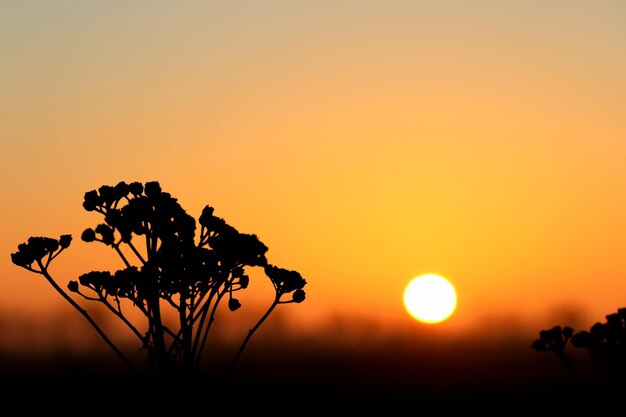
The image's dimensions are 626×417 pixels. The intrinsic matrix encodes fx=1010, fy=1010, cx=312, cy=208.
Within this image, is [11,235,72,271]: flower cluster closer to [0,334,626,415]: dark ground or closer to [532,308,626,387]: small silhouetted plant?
[532,308,626,387]: small silhouetted plant

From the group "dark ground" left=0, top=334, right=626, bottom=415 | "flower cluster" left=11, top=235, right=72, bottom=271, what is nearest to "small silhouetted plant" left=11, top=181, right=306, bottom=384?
"flower cluster" left=11, top=235, right=72, bottom=271

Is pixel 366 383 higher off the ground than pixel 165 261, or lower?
higher

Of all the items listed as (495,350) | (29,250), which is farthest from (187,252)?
(495,350)

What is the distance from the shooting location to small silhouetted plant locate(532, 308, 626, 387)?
14562 millimetres

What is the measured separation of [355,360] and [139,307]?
18242cm

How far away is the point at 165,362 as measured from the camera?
595 inches

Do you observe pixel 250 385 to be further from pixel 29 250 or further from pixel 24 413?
pixel 29 250

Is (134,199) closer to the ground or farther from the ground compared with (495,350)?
closer to the ground

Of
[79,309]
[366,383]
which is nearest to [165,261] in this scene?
[79,309]

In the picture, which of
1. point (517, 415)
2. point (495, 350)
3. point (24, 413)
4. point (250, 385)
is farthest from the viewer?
point (495, 350)

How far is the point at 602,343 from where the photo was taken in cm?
1507

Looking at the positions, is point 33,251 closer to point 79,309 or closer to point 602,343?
point 79,309

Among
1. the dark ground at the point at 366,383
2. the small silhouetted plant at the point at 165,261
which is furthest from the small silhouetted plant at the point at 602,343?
the dark ground at the point at 366,383

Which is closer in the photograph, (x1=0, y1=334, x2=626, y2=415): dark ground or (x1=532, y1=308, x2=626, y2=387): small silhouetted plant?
(x1=532, y1=308, x2=626, y2=387): small silhouetted plant
